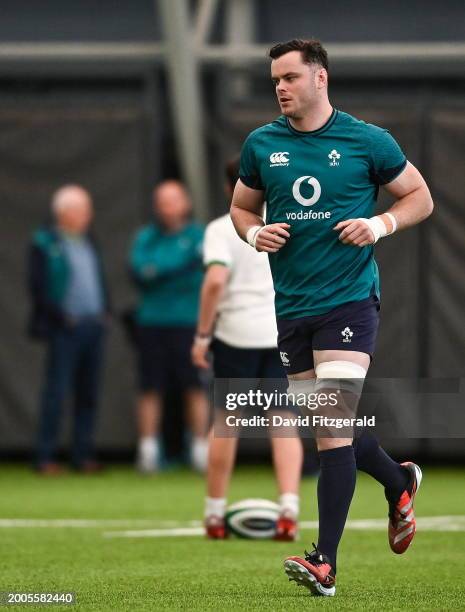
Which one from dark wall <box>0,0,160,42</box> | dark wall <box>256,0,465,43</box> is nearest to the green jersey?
dark wall <box>256,0,465,43</box>

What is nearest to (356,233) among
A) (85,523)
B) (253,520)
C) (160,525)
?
(253,520)

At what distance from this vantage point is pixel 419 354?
40.4 ft

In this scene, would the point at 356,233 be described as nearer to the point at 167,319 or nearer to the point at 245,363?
the point at 245,363

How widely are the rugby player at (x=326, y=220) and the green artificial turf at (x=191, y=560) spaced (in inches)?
16.8

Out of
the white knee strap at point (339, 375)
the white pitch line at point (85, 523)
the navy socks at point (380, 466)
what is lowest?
the white pitch line at point (85, 523)

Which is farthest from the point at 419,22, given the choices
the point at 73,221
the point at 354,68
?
the point at 73,221

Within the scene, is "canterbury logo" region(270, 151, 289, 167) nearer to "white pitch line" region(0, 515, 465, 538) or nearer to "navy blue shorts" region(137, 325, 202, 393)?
"white pitch line" region(0, 515, 465, 538)

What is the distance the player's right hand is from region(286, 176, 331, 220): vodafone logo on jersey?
83 millimetres

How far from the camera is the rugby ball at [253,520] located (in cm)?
774

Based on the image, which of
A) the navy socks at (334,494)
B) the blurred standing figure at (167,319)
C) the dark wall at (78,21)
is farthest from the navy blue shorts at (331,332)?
the dark wall at (78,21)

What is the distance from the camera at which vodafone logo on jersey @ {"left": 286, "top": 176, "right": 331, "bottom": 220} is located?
564cm

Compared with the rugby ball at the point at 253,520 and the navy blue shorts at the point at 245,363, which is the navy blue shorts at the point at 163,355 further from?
the rugby ball at the point at 253,520

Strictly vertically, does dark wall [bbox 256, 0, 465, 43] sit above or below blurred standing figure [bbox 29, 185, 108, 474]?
above

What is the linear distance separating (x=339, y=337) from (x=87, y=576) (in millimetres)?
1573
